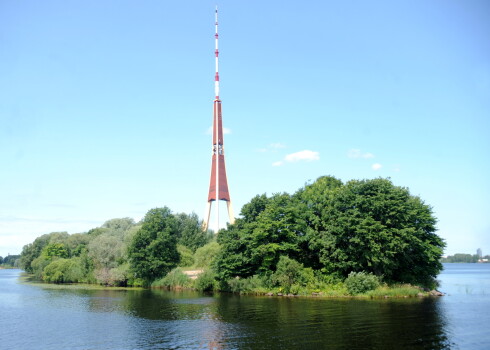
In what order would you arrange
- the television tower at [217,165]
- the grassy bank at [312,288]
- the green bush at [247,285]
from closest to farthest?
1. the grassy bank at [312,288]
2. the green bush at [247,285]
3. the television tower at [217,165]

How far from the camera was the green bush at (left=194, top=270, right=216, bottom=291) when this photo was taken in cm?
4869

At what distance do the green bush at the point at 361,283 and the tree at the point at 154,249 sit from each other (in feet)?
91.3

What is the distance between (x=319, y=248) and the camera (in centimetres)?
4225

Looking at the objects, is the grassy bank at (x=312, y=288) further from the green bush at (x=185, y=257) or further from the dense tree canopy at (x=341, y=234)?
the green bush at (x=185, y=257)

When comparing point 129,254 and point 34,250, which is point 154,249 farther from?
point 34,250

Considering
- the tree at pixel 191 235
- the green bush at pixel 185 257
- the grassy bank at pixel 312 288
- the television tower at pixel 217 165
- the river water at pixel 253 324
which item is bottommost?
the river water at pixel 253 324

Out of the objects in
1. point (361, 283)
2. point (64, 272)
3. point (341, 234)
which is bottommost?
point (361, 283)

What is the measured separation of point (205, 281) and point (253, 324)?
2426 cm

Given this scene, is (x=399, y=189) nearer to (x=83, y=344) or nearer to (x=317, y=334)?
(x=317, y=334)

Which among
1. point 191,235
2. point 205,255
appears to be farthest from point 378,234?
point 191,235

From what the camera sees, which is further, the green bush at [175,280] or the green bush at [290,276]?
the green bush at [175,280]

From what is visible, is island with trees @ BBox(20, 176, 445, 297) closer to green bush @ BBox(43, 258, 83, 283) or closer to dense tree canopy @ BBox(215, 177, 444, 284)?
dense tree canopy @ BBox(215, 177, 444, 284)

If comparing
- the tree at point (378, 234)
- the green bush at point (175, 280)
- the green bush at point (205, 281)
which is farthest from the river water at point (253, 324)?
the green bush at point (175, 280)

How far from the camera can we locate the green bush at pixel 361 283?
3784 centimetres
